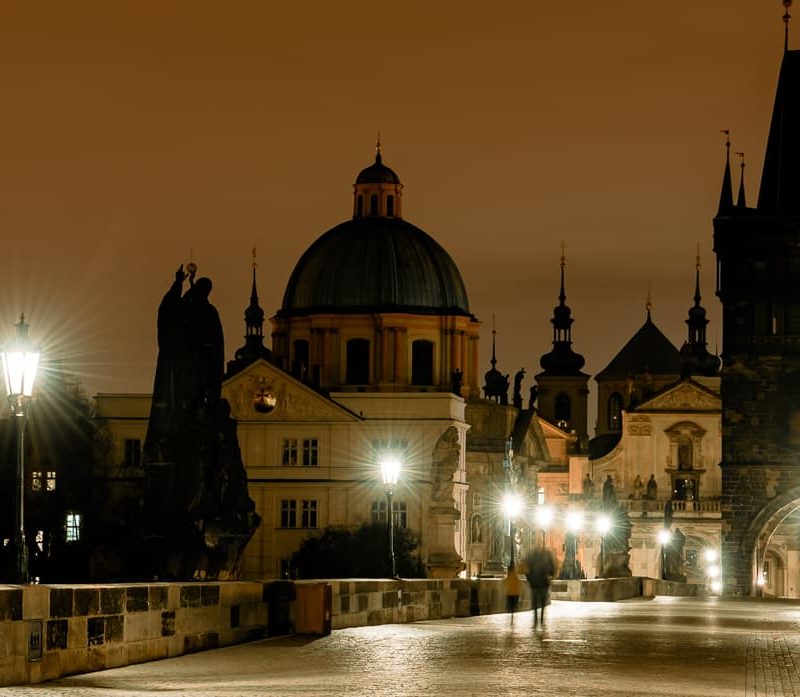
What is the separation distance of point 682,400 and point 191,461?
96593 mm

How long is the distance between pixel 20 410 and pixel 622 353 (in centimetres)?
14677

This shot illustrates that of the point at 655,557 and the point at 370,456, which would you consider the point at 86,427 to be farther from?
the point at 655,557

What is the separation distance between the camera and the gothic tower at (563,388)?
14962cm

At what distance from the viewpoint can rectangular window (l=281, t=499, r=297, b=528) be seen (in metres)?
91.1

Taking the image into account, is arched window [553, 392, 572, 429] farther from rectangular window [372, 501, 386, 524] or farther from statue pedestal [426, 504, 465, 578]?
statue pedestal [426, 504, 465, 578]

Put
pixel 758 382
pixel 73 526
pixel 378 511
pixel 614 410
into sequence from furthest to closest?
pixel 614 410, pixel 378 511, pixel 73 526, pixel 758 382

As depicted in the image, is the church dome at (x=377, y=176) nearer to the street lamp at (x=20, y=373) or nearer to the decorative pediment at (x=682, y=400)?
the decorative pediment at (x=682, y=400)

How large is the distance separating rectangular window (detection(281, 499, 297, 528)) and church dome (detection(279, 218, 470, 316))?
1685 centimetres

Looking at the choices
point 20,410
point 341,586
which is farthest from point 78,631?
point 341,586

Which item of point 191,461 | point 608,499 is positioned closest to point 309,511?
point 608,499

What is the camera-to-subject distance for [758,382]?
8262 cm

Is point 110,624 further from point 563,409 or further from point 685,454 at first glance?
point 563,409

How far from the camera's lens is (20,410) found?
71.3ft

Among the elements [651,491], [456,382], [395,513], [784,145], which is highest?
[784,145]
